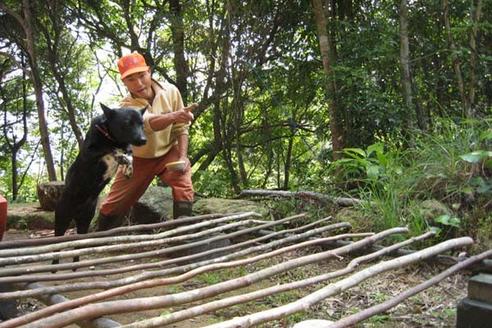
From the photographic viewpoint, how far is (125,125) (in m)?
3.92

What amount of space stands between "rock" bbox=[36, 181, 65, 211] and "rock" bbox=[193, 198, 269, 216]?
8.19 ft

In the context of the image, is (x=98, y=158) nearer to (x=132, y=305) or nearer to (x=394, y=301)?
(x=132, y=305)

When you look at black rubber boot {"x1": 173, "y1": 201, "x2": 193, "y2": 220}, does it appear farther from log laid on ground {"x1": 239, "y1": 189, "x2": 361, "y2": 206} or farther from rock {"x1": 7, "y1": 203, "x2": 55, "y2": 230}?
rock {"x1": 7, "y1": 203, "x2": 55, "y2": 230}

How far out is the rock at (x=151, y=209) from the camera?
5.89 meters

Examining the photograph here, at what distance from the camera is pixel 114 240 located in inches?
132

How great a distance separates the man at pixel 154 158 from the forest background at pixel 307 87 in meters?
1.66

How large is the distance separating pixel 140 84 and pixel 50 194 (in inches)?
142

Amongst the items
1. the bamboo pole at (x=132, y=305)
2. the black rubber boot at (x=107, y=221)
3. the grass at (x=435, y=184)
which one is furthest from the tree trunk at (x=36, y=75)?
the bamboo pole at (x=132, y=305)

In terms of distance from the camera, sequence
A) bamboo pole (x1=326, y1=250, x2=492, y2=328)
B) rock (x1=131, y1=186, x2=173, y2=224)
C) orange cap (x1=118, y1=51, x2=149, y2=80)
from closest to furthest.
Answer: bamboo pole (x1=326, y1=250, x2=492, y2=328) → orange cap (x1=118, y1=51, x2=149, y2=80) → rock (x1=131, y1=186, x2=173, y2=224)

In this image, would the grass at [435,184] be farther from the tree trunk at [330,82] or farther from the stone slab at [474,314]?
the tree trunk at [330,82]

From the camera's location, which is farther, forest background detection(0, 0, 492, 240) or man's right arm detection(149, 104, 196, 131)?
forest background detection(0, 0, 492, 240)

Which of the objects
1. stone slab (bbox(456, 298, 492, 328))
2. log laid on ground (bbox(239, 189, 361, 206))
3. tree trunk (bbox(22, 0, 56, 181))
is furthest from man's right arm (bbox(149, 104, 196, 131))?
tree trunk (bbox(22, 0, 56, 181))

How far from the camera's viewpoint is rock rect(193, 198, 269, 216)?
5.47m

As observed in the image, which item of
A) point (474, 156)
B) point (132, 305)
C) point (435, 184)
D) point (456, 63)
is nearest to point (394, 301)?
point (132, 305)
